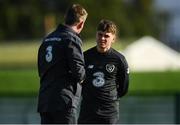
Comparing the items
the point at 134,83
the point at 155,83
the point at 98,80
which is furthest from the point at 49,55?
the point at 155,83

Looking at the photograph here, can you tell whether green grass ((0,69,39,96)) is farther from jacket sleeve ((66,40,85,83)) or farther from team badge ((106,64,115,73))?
jacket sleeve ((66,40,85,83))

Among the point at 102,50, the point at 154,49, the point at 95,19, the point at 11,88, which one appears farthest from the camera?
the point at 95,19

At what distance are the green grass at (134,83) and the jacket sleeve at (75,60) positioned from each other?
9.08m

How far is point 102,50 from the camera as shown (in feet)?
35.2

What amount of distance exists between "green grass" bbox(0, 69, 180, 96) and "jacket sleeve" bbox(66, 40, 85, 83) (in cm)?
908

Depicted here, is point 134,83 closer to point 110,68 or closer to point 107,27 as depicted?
point 110,68

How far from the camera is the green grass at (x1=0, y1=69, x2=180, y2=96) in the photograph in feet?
62.4

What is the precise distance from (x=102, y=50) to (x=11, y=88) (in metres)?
A: 8.72

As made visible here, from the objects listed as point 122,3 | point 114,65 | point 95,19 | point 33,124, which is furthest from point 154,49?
point 114,65

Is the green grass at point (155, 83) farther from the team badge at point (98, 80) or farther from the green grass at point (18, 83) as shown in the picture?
the team badge at point (98, 80)

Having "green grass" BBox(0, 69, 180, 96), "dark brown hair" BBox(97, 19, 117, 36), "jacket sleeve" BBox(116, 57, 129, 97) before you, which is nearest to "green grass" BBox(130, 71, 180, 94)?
"green grass" BBox(0, 69, 180, 96)

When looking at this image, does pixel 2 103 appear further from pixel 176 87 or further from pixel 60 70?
pixel 60 70

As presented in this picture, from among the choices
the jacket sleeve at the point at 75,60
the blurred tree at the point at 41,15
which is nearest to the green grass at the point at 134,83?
the jacket sleeve at the point at 75,60

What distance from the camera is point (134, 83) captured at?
1923 cm
